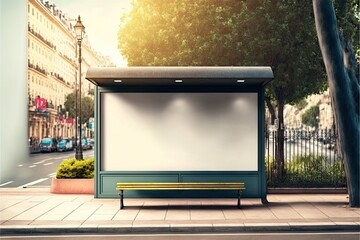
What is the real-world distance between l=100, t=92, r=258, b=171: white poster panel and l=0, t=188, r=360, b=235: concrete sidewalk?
113 centimetres

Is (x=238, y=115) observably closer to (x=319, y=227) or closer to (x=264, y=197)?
(x=264, y=197)

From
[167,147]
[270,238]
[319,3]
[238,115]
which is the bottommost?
[270,238]

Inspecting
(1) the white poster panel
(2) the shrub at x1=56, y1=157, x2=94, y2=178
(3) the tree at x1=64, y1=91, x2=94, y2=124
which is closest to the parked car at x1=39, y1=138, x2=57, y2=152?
(3) the tree at x1=64, y1=91, x2=94, y2=124

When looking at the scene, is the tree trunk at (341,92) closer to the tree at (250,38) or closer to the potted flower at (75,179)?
the tree at (250,38)

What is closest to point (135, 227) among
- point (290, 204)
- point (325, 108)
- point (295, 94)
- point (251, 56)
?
point (290, 204)

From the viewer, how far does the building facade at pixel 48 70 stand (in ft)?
254

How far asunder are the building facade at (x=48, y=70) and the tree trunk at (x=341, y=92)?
56.8 metres

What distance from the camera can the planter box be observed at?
16062mm

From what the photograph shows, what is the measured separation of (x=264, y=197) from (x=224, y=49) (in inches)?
357

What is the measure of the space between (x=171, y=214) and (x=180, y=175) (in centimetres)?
241

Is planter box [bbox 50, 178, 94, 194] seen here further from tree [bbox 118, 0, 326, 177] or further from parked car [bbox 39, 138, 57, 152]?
parked car [bbox 39, 138, 57, 152]

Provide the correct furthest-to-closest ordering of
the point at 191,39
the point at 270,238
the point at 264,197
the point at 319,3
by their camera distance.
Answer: the point at 191,39 < the point at 264,197 < the point at 319,3 < the point at 270,238

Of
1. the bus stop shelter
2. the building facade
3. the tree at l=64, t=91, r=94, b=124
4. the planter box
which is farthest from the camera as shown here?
the tree at l=64, t=91, r=94, b=124

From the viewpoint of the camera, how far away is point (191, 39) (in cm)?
2272
